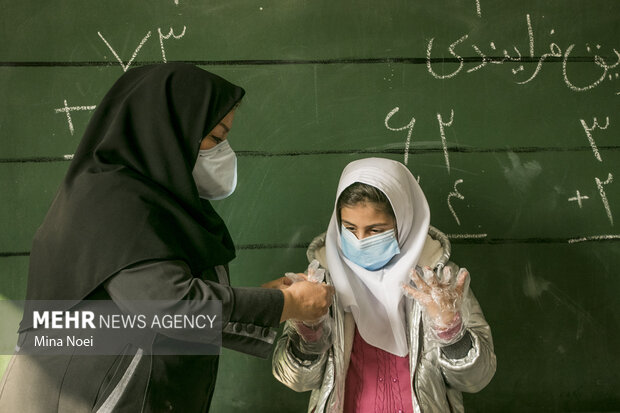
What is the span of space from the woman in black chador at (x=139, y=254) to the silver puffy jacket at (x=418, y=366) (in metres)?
0.29

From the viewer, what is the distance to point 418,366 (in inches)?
71.5

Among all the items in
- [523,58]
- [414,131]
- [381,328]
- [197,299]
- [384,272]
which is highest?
[523,58]

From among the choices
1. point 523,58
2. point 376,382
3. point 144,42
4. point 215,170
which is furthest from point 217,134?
point 523,58

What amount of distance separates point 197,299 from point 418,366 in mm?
761

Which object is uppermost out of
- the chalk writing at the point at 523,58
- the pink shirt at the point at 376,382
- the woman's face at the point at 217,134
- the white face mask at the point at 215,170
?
the chalk writing at the point at 523,58

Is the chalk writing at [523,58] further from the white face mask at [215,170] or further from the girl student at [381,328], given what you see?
the white face mask at [215,170]

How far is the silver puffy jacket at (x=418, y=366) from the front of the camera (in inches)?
69.5

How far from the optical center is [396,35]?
2.48 m

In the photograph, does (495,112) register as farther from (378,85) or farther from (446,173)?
(378,85)

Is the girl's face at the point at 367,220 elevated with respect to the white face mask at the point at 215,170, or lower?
lower

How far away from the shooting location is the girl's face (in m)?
1.86

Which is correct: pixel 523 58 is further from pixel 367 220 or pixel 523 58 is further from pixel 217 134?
pixel 217 134

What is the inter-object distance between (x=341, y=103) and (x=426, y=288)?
3.42ft

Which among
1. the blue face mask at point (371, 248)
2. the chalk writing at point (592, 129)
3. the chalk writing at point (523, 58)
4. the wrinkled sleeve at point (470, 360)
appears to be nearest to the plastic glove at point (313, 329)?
the blue face mask at point (371, 248)
